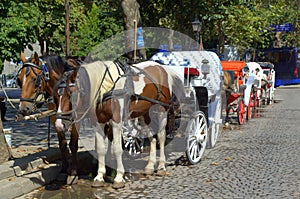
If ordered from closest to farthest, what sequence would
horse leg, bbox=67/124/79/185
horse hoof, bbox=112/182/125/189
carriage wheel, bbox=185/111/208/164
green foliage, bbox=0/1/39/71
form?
1. horse hoof, bbox=112/182/125/189
2. horse leg, bbox=67/124/79/185
3. carriage wheel, bbox=185/111/208/164
4. green foliage, bbox=0/1/39/71

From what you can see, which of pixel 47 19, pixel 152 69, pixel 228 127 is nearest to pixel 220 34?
pixel 47 19

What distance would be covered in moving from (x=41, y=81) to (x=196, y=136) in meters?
3.41

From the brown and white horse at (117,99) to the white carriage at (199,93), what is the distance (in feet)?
2.47

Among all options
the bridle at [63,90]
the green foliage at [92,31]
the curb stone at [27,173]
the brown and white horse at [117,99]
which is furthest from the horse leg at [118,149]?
the green foliage at [92,31]

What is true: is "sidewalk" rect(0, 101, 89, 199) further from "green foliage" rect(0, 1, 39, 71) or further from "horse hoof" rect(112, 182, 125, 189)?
"green foliage" rect(0, 1, 39, 71)

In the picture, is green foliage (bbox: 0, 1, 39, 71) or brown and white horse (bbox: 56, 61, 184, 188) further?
green foliage (bbox: 0, 1, 39, 71)

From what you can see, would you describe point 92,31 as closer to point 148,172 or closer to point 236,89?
point 236,89

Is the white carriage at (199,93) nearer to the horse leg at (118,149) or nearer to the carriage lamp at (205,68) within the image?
the carriage lamp at (205,68)

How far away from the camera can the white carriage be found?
29.9 feet

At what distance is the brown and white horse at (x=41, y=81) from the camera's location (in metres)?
6.62

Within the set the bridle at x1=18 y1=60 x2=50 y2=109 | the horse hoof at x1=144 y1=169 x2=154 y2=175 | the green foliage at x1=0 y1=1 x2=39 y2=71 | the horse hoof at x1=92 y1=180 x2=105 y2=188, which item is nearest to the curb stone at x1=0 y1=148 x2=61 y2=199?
the horse hoof at x1=92 y1=180 x2=105 y2=188

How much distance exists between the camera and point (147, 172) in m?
8.22

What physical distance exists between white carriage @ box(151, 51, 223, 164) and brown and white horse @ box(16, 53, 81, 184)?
2.40 meters

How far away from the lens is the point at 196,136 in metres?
9.09
